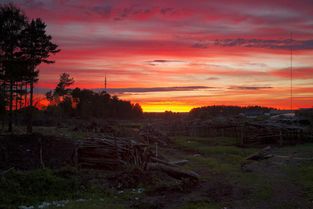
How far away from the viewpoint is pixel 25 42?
129 ft

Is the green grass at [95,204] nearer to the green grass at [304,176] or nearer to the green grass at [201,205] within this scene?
the green grass at [201,205]

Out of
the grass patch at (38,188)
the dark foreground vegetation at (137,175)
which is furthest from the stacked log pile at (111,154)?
the grass patch at (38,188)

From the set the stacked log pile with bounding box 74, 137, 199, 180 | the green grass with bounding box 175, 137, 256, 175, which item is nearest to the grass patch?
the stacked log pile with bounding box 74, 137, 199, 180

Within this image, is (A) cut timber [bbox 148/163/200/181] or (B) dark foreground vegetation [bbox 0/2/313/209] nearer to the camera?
(B) dark foreground vegetation [bbox 0/2/313/209]

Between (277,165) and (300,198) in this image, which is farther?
(277,165)

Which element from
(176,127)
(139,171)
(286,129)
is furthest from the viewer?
(176,127)

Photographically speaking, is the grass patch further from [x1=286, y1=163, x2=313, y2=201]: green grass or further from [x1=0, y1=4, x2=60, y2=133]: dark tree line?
[x1=0, y1=4, x2=60, y2=133]: dark tree line

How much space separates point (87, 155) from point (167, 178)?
5.46m

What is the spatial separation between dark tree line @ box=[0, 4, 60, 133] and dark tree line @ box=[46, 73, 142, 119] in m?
44.2

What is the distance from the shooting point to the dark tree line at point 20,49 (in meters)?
38.3

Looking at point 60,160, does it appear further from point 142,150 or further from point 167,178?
point 167,178

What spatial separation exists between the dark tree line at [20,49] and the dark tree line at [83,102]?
4424 centimetres

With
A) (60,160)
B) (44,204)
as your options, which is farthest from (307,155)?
(44,204)

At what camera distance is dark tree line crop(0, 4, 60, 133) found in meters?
38.3
